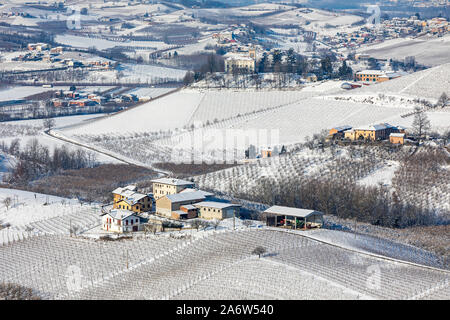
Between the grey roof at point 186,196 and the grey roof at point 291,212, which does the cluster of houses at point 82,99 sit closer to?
the grey roof at point 186,196

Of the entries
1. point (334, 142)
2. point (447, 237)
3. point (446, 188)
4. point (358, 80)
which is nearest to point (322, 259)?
point (447, 237)

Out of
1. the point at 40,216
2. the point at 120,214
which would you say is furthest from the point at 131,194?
the point at 40,216

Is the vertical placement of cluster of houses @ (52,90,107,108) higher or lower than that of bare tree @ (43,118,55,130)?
lower

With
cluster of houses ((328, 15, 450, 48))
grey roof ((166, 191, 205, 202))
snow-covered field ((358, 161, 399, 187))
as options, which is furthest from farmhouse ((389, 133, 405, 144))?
cluster of houses ((328, 15, 450, 48))

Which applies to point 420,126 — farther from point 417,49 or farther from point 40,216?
point 417,49

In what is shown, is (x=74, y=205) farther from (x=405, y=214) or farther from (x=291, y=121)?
(x=291, y=121)

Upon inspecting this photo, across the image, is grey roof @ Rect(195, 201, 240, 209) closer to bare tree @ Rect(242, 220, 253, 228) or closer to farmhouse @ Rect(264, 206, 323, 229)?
bare tree @ Rect(242, 220, 253, 228)

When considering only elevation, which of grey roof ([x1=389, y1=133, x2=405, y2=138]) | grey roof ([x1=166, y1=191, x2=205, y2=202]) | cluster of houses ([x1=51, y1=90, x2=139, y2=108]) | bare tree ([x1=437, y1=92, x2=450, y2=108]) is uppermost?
bare tree ([x1=437, y1=92, x2=450, y2=108])
